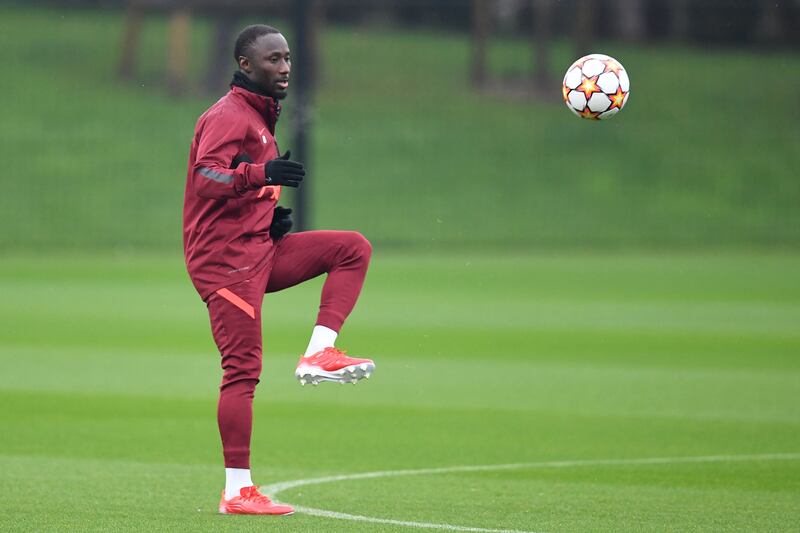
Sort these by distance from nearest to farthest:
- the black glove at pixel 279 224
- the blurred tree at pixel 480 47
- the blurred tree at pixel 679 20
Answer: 1. the black glove at pixel 279 224
2. the blurred tree at pixel 480 47
3. the blurred tree at pixel 679 20

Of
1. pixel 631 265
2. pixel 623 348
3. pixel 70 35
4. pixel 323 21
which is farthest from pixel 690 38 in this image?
pixel 623 348

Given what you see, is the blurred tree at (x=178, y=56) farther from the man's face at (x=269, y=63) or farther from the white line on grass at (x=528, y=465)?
the man's face at (x=269, y=63)

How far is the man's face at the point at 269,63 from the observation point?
290 inches

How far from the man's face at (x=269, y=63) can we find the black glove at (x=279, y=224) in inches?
23.3

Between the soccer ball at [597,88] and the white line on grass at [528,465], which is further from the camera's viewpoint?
the soccer ball at [597,88]

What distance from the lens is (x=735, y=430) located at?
10.3 m

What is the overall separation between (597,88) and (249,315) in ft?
8.08

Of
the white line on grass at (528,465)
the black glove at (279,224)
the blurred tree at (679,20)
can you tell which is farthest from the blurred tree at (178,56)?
the black glove at (279,224)

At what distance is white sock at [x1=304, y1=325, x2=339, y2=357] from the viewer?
7.24 meters

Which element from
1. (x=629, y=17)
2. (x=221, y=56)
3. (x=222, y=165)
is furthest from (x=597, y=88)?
(x=629, y=17)

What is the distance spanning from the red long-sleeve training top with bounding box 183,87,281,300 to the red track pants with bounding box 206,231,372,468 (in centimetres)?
8

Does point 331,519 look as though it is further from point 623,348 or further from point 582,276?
point 582,276

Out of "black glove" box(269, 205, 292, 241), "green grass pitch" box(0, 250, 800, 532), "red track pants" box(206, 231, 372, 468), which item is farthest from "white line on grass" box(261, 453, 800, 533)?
"black glove" box(269, 205, 292, 241)

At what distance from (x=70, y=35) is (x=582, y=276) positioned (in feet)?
70.2
